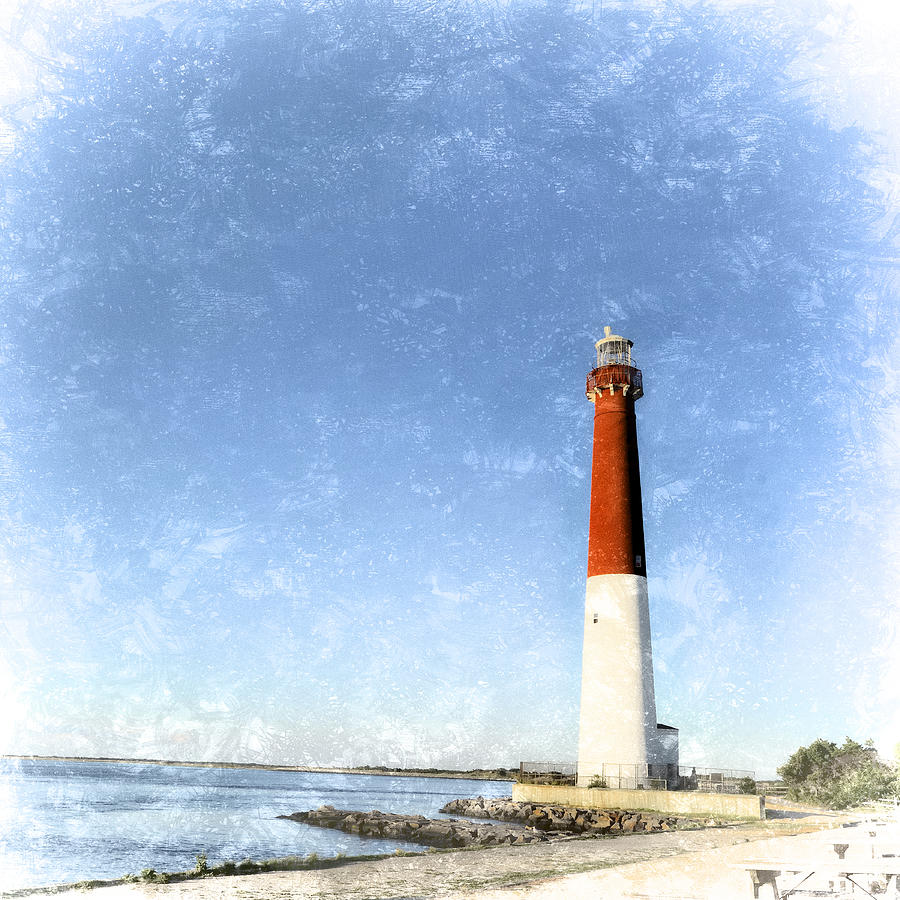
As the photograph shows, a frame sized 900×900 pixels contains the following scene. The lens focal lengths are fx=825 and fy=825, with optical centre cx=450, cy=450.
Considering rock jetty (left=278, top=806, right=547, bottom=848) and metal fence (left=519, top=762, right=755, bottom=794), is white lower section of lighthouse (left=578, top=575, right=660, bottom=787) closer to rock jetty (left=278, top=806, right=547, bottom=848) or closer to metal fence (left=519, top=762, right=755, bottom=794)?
metal fence (left=519, top=762, right=755, bottom=794)

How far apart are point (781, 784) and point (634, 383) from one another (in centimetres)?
2197

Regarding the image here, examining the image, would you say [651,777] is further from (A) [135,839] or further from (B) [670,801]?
(A) [135,839]

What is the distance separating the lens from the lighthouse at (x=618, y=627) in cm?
2662

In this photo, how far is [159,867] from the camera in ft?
69.2

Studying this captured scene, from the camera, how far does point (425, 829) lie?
26328 millimetres

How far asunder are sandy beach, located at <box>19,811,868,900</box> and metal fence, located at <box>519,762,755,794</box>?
9.02 m

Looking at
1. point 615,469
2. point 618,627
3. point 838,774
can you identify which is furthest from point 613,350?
point 838,774

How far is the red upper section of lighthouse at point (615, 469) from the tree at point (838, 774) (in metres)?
10.0

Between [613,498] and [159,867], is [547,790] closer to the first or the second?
[613,498]

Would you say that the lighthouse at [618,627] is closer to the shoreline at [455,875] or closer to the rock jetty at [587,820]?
the rock jetty at [587,820]

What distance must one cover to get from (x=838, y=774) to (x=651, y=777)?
12.0 m

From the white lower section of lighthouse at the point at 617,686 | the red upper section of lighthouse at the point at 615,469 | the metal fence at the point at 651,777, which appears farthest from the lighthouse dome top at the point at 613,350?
the metal fence at the point at 651,777

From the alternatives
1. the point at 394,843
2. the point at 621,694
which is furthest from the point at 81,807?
the point at 621,694

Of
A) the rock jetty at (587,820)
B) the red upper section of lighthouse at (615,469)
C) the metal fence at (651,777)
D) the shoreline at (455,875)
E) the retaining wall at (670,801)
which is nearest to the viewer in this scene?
the shoreline at (455,875)
